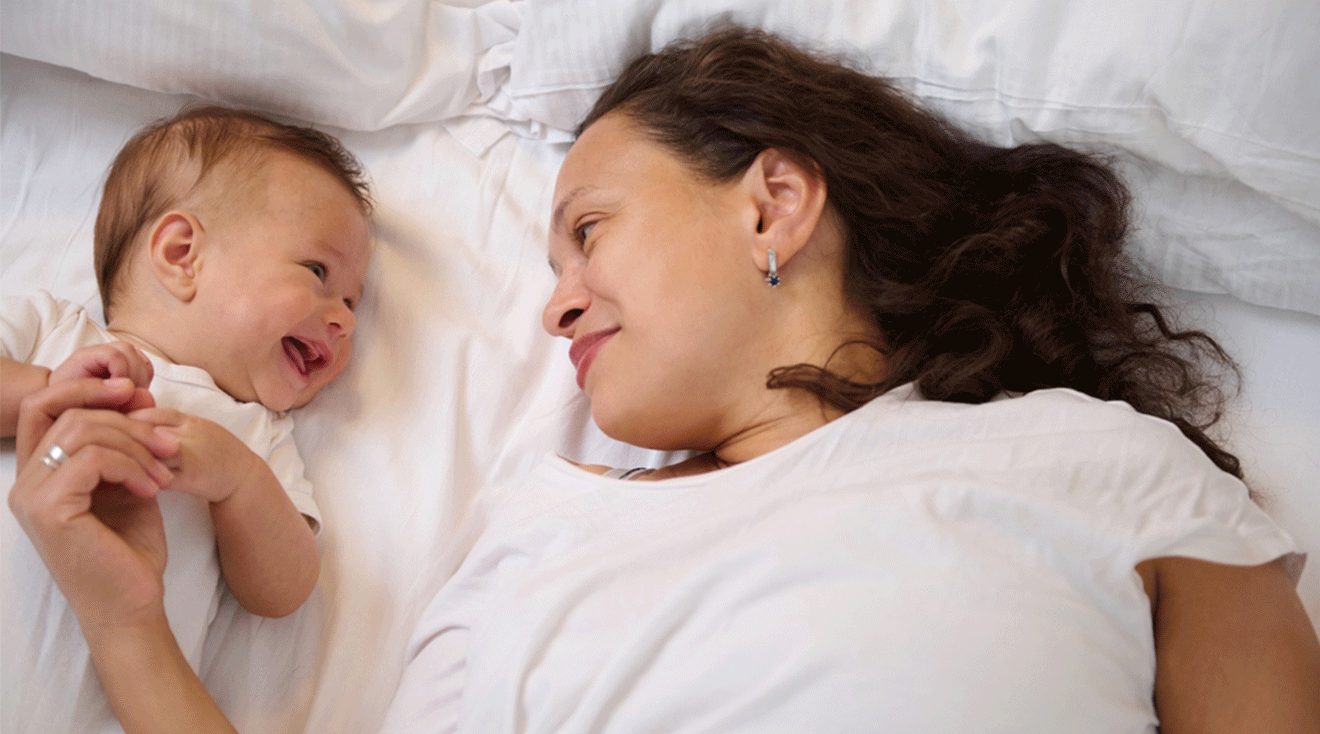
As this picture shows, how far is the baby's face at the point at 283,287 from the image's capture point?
118 centimetres

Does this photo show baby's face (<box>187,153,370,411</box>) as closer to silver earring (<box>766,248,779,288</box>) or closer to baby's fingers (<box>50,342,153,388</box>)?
baby's fingers (<box>50,342,153,388</box>)

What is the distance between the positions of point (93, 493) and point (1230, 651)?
1.20 meters

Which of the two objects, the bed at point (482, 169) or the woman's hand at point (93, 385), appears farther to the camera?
the bed at point (482, 169)

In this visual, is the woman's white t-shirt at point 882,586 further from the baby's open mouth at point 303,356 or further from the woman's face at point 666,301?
the baby's open mouth at point 303,356

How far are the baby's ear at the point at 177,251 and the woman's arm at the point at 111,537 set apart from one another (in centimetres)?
26

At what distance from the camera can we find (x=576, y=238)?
1.20 meters

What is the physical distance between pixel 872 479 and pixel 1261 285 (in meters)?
0.75

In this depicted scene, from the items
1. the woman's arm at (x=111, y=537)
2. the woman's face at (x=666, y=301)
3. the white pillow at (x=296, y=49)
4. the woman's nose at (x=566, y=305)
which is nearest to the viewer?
the woman's arm at (x=111, y=537)

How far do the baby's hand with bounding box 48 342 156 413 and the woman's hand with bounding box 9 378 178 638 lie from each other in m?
0.02

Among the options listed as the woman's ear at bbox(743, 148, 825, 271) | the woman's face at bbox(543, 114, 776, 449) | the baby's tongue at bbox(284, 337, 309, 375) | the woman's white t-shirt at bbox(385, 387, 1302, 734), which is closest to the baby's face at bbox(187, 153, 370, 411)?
the baby's tongue at bbox(284, 337, 309, 375)

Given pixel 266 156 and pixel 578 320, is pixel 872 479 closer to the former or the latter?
pixel 578 320

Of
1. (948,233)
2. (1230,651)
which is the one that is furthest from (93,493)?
(1230,651)

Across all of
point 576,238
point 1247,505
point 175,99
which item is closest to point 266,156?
point 175,99

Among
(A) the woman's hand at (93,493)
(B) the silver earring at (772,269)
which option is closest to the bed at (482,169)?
(A) the woman's hand at (93,493)
